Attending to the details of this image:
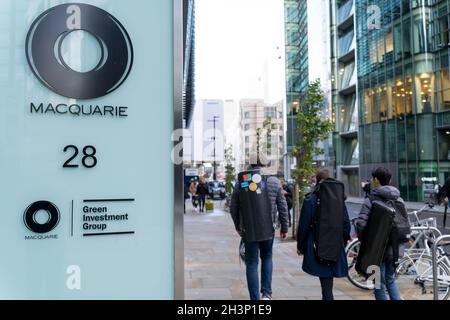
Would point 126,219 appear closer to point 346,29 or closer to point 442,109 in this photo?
point 442,109

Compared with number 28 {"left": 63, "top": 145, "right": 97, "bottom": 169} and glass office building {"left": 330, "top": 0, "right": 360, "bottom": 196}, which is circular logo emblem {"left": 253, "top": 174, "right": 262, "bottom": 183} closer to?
number 28 {"left": 63, "top": 145, "right": 97, "bottom": 169}

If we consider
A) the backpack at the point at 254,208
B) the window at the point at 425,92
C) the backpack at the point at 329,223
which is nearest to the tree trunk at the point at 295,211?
the backpack at the point at 254,208

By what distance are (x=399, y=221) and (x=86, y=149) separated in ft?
12.2

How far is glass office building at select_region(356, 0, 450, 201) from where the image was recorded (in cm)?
2862

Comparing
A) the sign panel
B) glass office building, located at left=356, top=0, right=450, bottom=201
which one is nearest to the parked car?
glass office building, located at left=356, top=0, right=450, bottom=201

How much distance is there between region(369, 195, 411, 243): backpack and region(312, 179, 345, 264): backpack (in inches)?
18.3

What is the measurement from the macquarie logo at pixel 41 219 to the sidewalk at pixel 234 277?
3.51 metres

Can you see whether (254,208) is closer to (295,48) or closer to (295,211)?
(295,211)

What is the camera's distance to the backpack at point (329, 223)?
4797 millimetres

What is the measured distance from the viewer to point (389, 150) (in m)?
33.2

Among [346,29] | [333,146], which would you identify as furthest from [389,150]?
[346,29]

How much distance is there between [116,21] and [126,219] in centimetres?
123

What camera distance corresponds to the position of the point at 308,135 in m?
12.0

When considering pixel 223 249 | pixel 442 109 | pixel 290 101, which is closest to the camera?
pixel 223 249
